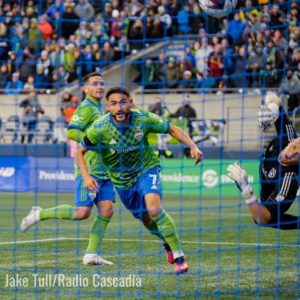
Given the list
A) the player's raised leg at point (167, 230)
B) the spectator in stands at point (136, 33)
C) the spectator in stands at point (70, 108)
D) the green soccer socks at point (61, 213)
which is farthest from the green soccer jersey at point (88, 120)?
the spectator in stands at point (136, 33)

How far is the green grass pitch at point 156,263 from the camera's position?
30.6 feet

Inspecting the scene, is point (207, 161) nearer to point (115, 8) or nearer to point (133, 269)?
point (115, 8)

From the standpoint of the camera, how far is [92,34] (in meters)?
18.8

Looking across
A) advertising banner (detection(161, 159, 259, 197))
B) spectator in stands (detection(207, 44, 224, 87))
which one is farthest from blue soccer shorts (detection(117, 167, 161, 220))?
advertising banner (detection(161, 159, 259, 197))

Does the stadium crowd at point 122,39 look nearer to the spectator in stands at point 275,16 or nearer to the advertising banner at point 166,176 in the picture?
the spectator in stands at point 275,16

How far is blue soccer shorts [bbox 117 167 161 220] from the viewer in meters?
10.4

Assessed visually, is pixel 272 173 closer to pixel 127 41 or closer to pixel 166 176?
pixel 127 41

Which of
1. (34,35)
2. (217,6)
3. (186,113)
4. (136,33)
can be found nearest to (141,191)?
(217,6)

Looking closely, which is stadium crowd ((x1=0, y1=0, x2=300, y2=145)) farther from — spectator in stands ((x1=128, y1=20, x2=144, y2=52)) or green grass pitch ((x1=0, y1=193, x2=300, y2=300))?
green grass pitch ((x1=0, y1=193, x2=300, y2=300))

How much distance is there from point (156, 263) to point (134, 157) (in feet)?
4.83

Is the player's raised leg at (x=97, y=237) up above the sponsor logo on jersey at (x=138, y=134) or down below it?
below

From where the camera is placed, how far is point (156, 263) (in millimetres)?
11242

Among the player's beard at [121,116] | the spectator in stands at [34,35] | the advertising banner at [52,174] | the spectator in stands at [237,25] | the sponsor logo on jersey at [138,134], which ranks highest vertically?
the spectator in stands at [237,25]

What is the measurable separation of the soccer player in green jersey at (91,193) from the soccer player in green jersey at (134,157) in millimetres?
433
